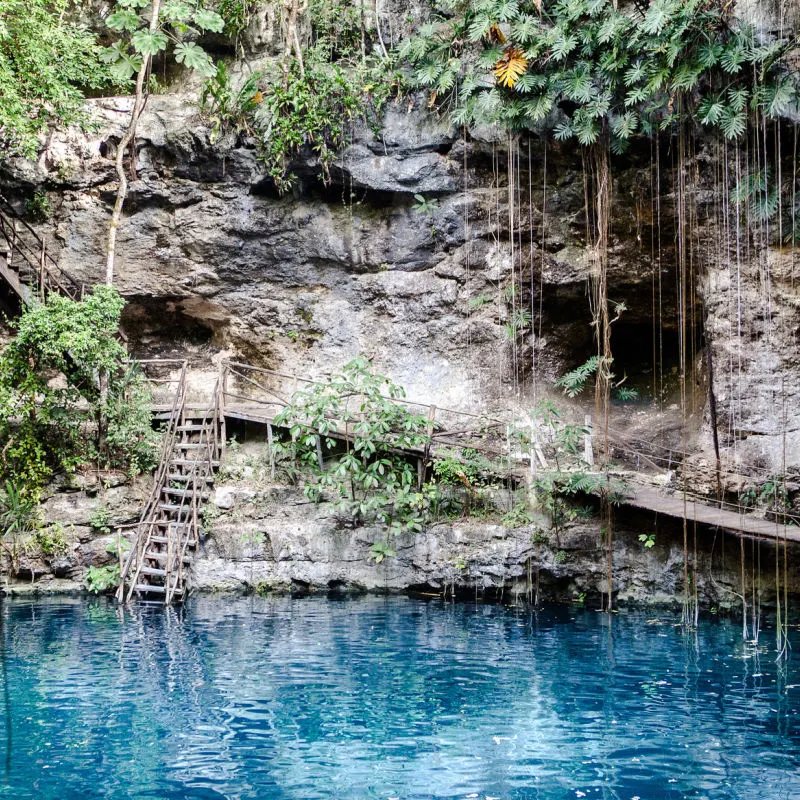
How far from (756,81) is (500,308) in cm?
394

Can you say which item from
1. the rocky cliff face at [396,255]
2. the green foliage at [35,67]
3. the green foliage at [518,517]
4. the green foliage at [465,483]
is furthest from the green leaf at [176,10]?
the green foliage at [518,517]

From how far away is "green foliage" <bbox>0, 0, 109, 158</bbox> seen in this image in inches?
322

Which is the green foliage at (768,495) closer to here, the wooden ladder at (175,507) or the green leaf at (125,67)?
the wooden ladder at (175,507)

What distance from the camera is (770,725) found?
473 cm

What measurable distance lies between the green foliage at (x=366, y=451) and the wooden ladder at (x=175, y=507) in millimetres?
999

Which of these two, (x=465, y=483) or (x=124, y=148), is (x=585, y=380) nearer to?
(x=465, y=483)

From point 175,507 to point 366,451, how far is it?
7.23ft

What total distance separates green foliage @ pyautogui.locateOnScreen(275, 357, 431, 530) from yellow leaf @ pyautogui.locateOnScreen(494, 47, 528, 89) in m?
3.54

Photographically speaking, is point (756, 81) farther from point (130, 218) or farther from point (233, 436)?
point (130, 218)

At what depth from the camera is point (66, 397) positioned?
9.05 meters

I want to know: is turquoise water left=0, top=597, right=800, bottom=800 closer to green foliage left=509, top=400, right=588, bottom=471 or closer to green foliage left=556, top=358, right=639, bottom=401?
green foliage left=509, top=400, right=588, bottom=471

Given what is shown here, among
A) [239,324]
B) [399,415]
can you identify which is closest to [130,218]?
[239,324]

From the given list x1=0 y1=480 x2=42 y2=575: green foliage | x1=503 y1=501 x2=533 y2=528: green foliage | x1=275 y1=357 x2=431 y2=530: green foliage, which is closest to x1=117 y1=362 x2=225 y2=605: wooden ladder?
x1=275 y1=357 x2=431 y2=530: green foliage

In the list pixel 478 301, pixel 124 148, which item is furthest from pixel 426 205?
pixel 124 148
